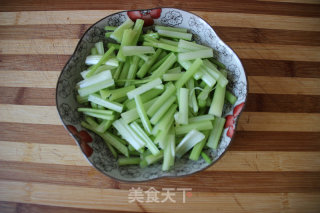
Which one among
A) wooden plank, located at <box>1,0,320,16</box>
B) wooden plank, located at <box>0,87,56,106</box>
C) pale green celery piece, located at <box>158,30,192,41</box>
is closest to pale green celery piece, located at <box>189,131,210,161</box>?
pale green celery piece, located at <box>158,30,192,41</box>

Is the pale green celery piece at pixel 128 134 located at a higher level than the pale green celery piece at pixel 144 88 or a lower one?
lower

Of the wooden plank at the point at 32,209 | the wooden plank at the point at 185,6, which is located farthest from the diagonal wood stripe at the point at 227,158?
the wooden plank at the point at 185,6

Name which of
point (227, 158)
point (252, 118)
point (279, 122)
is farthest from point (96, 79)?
point (279, 122)

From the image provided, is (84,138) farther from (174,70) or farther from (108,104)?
(174,70)

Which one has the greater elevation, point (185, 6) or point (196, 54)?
point (185, 6)

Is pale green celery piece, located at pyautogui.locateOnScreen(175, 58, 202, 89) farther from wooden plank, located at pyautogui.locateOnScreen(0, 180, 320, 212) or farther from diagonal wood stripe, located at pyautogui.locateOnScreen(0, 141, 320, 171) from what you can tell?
wooden plank, located at pyautogui.locateOnScreen(0, 180, 320, 212)

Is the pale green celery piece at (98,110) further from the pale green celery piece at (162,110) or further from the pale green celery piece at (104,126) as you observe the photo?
the pale green celery piece at (162,110)
